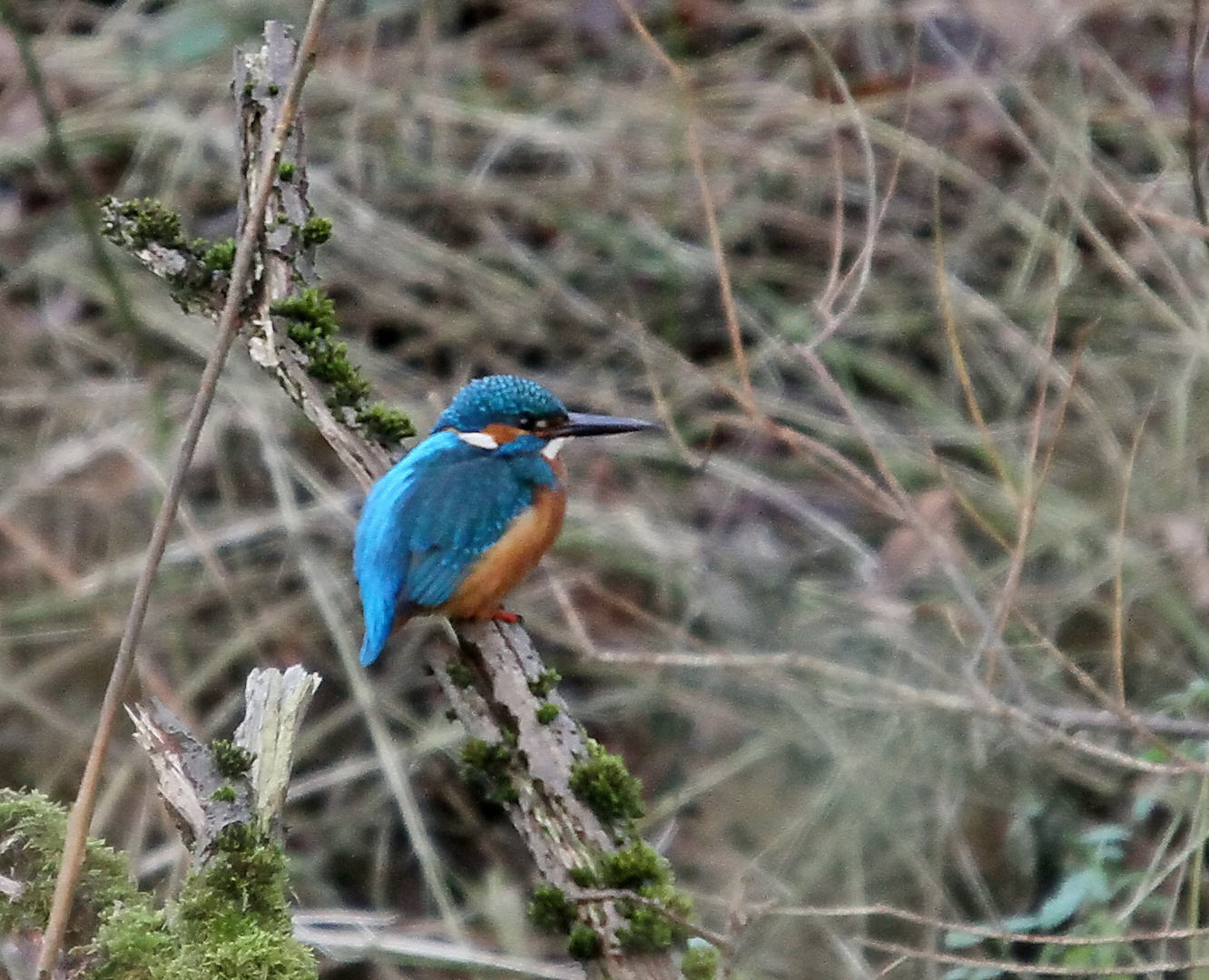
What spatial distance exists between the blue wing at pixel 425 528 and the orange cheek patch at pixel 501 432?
0.11 metres

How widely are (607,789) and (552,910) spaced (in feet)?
0.58

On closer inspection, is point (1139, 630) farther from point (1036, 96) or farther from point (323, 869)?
point (323, 869)

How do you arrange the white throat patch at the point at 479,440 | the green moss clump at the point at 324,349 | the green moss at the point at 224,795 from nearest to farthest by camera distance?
the green moss at the point at 224,795 < the green moss clump at the point at 324,349 < the white throat patch at the point at 479,440

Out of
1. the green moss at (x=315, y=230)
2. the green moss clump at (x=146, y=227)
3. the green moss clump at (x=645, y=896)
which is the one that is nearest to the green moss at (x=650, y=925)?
the green moss clump at (x=645, y=896)

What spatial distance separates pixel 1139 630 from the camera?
429 cm

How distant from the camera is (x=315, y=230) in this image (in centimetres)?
261

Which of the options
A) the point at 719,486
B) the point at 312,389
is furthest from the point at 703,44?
the point at 312,389

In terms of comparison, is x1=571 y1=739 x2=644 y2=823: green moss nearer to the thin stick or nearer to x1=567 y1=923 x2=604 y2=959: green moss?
x1=567 y1=923 x2=604 y2=959: green moss

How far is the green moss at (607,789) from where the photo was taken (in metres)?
2.16

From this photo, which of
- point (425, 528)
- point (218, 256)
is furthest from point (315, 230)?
point (425, 528)

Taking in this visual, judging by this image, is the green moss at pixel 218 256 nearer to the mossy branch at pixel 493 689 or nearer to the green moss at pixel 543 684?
the mossy branch at pixel 493 689

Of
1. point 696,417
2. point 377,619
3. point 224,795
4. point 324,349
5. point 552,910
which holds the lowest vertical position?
point 696,417

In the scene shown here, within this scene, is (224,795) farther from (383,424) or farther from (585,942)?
(383,424)

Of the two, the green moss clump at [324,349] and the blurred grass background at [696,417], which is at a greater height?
the green moss clump at [324,349]
